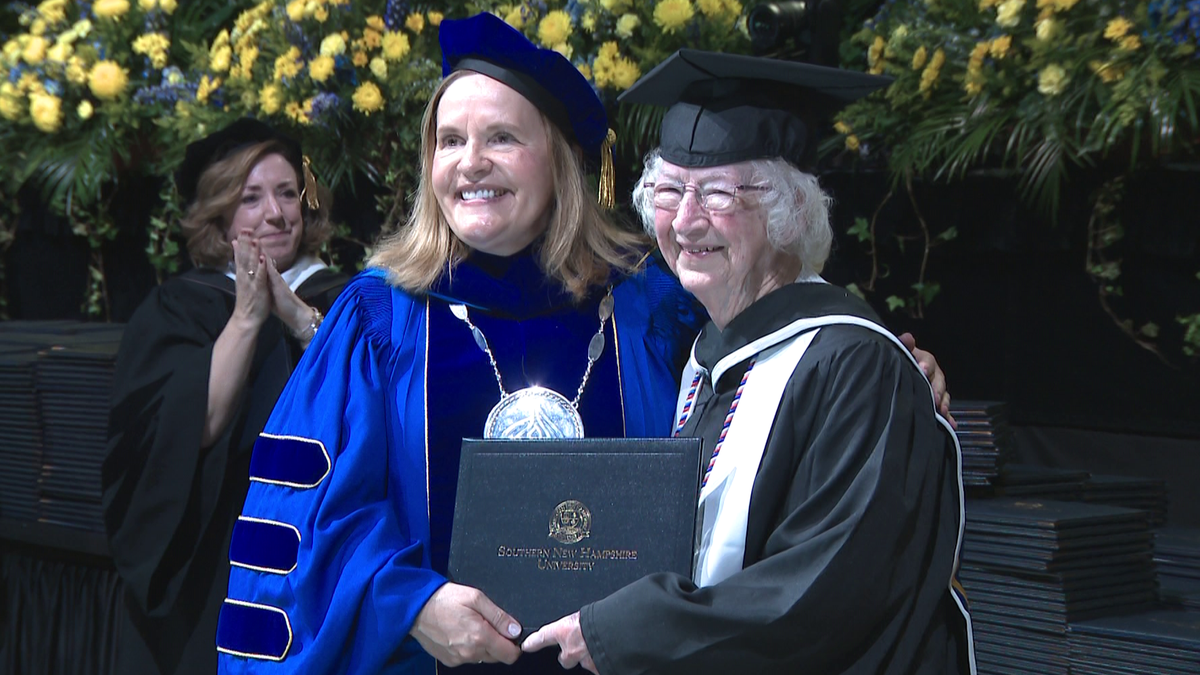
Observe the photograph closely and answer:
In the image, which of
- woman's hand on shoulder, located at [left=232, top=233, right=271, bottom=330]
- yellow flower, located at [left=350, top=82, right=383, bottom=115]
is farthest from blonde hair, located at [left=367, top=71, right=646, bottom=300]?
yellow flower, located at [left=350, top=82, right=383, bottom=115]

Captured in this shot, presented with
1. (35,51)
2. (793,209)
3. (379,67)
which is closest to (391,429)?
(793,209)

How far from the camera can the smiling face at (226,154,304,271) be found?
3303 mm

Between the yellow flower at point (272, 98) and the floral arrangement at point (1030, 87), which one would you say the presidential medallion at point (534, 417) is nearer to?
the floral arrangement at point (1030, 87)

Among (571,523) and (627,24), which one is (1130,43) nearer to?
(627,24)

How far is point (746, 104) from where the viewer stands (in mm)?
1885

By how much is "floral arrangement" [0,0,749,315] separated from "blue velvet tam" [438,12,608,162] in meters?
1.14

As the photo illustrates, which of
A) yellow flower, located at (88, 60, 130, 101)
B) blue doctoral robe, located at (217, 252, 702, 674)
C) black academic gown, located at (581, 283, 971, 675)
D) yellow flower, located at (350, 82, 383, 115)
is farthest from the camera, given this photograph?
yellow flower, located at (88, 60, 130, 101)

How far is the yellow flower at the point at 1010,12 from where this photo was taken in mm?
2850

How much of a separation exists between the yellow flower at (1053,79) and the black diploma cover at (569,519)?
1.55 metres

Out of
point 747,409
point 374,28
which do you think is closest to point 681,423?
point 747,409

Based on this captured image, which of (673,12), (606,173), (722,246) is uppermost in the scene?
(673,12)

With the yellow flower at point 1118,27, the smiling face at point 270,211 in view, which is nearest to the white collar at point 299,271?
the smiling face at point 270,211

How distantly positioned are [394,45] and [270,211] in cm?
73

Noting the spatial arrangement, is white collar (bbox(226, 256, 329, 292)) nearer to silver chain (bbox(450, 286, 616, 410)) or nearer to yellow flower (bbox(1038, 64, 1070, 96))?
silver chain (bbox(450, 286, 616, 410))
